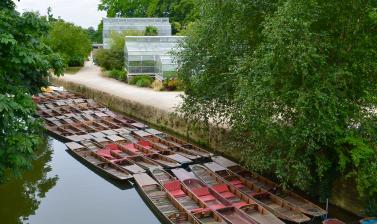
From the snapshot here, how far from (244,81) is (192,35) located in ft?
14.4

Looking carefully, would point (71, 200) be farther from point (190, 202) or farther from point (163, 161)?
point (190, 202)

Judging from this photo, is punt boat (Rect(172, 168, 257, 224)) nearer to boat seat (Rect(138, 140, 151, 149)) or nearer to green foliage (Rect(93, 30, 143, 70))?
boat seat (Rect(138, 140, 151, 149))

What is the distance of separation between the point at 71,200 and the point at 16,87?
520 cm

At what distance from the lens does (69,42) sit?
120 ft

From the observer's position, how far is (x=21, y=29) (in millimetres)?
9625

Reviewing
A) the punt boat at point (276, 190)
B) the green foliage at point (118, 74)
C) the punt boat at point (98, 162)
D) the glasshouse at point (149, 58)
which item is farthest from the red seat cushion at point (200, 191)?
the green foliage at point (118, 74)

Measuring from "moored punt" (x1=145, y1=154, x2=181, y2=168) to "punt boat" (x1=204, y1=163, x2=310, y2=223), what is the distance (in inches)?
44.3

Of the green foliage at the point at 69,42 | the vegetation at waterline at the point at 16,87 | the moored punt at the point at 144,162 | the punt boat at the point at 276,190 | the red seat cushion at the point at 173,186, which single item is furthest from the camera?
the green foliage at the point at 69,42

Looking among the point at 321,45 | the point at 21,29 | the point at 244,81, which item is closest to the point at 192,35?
the point at 244,81

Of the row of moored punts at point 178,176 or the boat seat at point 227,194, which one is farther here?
the boat seat at point 227,194

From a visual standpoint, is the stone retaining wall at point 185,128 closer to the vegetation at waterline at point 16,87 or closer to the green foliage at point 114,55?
the green foliage at point 114,55

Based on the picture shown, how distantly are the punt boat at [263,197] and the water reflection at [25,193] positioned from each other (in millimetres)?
5330

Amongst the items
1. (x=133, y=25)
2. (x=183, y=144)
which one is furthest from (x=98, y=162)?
(x=133, y=25)

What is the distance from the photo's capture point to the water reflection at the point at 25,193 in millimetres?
12508
